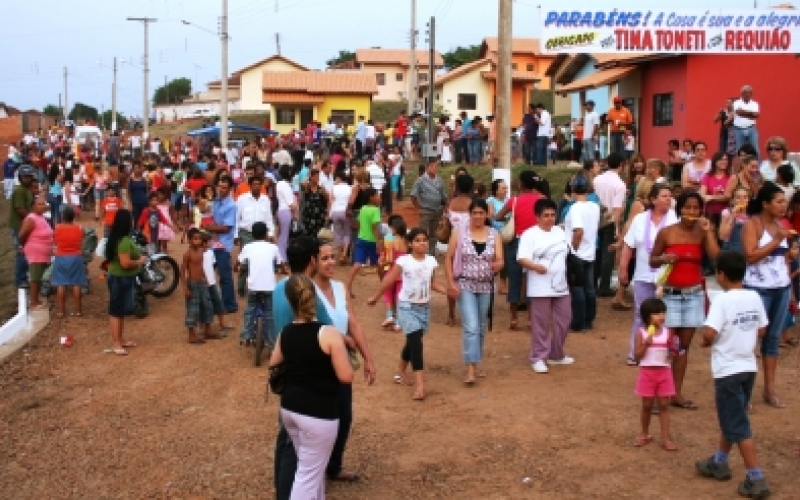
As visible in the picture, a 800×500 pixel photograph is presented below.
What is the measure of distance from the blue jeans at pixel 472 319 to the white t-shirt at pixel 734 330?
9.30ft

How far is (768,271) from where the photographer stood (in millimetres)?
7750

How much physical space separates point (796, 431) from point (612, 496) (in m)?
2.08

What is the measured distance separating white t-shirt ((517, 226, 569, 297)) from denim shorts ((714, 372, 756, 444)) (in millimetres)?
2906

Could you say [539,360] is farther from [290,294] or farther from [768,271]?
[290,294]

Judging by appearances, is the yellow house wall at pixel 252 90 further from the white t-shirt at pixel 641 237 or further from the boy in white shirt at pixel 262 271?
the white t-shirt at pixel 641 237

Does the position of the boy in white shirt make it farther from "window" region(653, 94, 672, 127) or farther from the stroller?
"window" region(653, 94, 672, 127)

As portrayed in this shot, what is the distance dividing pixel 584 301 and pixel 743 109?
660 cm

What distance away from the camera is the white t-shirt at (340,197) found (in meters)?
15.1

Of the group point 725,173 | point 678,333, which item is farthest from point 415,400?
point 725,173

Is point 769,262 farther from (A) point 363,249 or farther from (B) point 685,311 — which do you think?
(A) point 363,249

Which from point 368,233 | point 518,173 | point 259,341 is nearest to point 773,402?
point 259,341

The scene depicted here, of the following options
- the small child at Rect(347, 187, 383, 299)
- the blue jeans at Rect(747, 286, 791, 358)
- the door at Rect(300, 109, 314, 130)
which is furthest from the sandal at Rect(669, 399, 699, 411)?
the door at Rect(300, 109, 314, 130)

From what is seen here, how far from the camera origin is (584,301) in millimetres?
10828

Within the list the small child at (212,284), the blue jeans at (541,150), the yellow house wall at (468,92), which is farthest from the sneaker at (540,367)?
the yellow house wall at (468,92)
